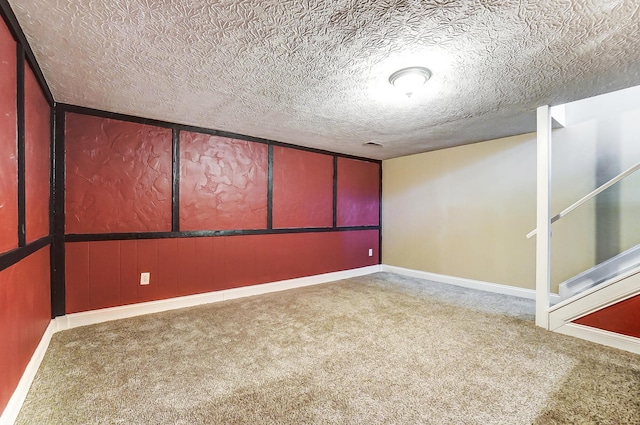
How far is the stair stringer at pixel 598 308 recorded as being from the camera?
231 cm

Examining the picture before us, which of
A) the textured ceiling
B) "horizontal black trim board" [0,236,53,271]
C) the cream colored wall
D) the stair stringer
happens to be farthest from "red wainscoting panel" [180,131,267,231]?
the stair stringer

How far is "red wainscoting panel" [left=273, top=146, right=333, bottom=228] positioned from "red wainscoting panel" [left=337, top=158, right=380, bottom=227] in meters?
0.25

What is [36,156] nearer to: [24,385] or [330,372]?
[24,385]

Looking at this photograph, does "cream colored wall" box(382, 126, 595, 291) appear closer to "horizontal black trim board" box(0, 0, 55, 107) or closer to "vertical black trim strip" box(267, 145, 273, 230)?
"vertical black trim strip" box(267, 145, 273, 230)

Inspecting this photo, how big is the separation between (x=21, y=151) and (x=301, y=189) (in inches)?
125

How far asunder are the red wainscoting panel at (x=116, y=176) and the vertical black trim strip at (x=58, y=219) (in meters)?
0.05

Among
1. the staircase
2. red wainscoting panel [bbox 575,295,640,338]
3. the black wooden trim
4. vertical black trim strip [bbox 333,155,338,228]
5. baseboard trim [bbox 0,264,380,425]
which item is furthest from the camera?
vertical black trim strip [bbox 333,155,338,228]

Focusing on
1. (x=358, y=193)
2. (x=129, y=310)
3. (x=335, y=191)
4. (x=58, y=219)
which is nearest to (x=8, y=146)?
(x=58, y=219)

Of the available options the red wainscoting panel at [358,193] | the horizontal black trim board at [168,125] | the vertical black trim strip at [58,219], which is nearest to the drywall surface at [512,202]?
the red wainscoting panel at [358,193]

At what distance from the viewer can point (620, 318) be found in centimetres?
238

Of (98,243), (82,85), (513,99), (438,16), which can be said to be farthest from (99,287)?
(513,99)

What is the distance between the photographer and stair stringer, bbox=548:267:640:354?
2312 millimetres

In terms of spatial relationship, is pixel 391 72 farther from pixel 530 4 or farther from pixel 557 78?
pixel 557 78

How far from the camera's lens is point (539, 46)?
1.84 metres
